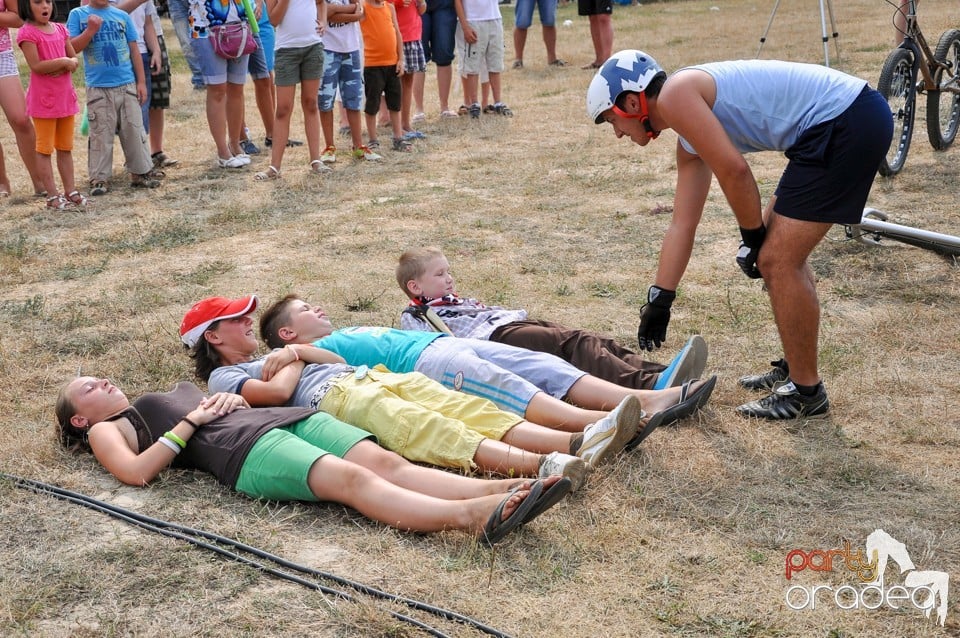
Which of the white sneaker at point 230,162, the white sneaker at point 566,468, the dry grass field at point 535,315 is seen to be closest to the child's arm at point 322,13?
the dry grass field at point 535,315

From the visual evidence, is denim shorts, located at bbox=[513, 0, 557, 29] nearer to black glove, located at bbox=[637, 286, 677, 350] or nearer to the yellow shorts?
black glove, located at bbox=[637, 286, 677, 350]

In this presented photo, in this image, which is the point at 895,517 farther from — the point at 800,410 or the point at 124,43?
the point at 124,43

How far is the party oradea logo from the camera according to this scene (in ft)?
8.93

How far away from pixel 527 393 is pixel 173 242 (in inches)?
157

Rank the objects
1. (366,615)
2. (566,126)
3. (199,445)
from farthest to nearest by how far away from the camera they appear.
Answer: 1. (566,126)
2. (199,445)
3. (366,615)

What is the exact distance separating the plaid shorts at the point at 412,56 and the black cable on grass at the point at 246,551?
7.40 meters

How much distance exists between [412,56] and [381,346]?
266 inches

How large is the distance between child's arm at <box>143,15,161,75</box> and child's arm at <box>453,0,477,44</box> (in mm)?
3177

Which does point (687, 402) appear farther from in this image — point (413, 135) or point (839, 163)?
point (413, 135)

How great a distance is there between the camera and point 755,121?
12.5ft

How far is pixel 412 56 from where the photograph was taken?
10.3 m

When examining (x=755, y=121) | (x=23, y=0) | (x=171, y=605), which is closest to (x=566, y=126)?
(x=23, y=0)

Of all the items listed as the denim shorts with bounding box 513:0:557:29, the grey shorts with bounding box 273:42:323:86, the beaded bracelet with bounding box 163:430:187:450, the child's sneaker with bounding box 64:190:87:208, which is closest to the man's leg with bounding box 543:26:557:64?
the denim shorts with bounding box 513:0:557:29

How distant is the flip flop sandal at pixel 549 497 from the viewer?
3.04 metres
